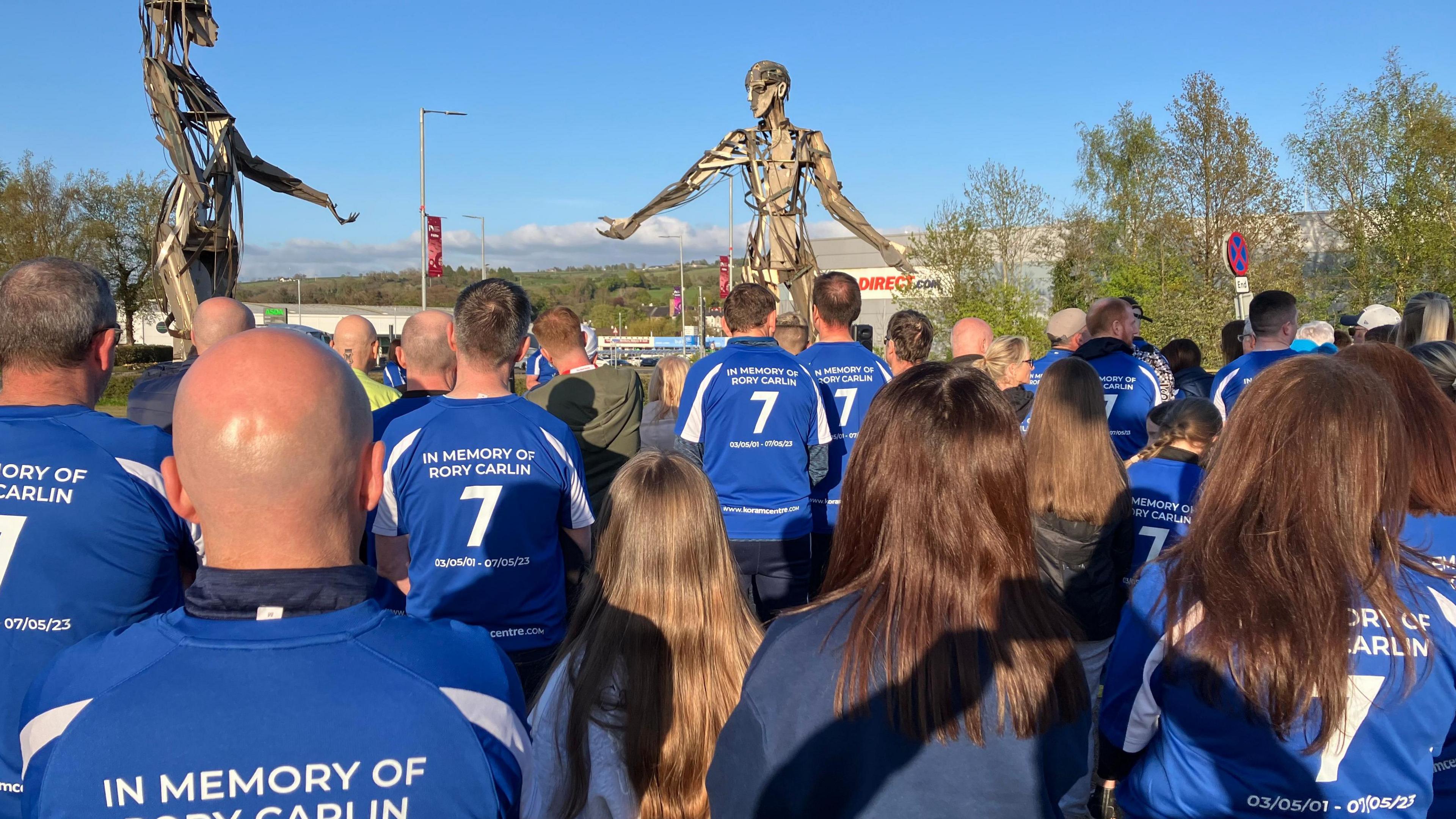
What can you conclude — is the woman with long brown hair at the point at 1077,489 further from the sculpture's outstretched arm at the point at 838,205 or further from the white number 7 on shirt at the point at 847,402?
the sculpture's outstretched arm at the point at 838,205

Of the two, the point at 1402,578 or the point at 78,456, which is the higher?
the point at 78,456

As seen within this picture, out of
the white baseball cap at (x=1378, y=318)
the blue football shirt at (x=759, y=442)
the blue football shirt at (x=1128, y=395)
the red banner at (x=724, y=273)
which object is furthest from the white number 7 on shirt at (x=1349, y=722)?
the red banner at (x=724, y=273)

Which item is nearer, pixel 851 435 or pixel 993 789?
pixel 993 789

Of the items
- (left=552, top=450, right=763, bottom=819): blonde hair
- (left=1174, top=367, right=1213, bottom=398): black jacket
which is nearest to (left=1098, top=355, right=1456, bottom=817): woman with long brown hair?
(left=552, top=450, right=763, bottom=819): blonde hair

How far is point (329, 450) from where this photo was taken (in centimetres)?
142

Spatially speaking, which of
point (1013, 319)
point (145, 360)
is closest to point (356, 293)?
point (145, 360)

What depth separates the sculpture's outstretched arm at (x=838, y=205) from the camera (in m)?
9.16

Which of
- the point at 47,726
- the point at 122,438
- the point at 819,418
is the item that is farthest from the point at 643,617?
the point at 819,418

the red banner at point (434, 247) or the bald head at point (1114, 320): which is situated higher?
the red banner at point (434, 247)

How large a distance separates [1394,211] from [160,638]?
3535 cm

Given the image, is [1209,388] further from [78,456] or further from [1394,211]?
[1394,211]

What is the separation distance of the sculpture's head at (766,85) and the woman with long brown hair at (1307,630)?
757 centimetres

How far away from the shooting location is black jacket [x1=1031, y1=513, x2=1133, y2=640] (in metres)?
3.79

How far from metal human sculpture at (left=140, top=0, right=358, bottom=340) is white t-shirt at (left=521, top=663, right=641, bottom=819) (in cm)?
652
